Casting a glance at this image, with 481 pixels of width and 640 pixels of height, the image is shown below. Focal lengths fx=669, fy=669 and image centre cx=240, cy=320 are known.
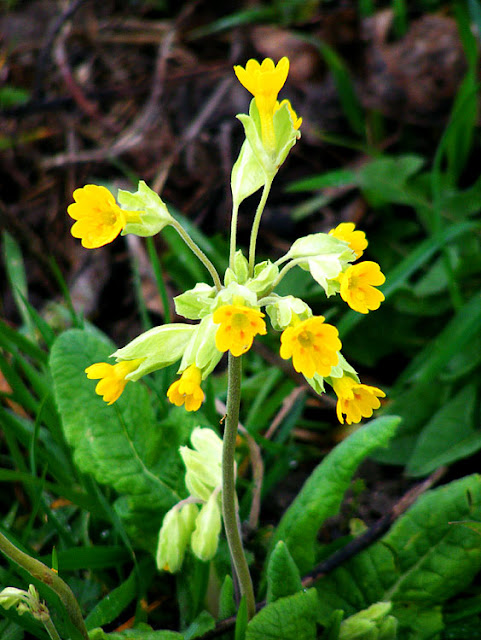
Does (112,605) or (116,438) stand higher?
(116,438)

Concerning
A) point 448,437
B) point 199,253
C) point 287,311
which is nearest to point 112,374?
point 199,253

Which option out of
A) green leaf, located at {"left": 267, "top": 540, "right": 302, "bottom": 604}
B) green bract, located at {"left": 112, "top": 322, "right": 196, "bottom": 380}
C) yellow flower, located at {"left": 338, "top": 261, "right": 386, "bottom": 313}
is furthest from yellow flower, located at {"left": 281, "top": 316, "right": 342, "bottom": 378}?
green leaf, located at {"left": 267, "top": 540, "right": 302, "bottom": 604}

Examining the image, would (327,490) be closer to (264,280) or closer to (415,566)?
(415,566)

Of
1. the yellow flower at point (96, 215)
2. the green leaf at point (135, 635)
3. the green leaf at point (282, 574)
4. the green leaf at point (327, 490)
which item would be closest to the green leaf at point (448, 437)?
the green leaf at point (327, 490)

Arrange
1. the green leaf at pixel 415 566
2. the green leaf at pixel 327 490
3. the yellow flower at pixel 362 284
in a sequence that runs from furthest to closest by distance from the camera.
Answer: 1. the green leaf at pixel 415 566
2. the green leaf at pixel 327 490
3. the yellow flower at pixel 362 284

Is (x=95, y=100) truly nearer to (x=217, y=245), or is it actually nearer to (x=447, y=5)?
(x=217, y=245)

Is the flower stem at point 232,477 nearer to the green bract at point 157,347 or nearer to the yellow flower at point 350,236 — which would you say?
the green bract at point 157,347
